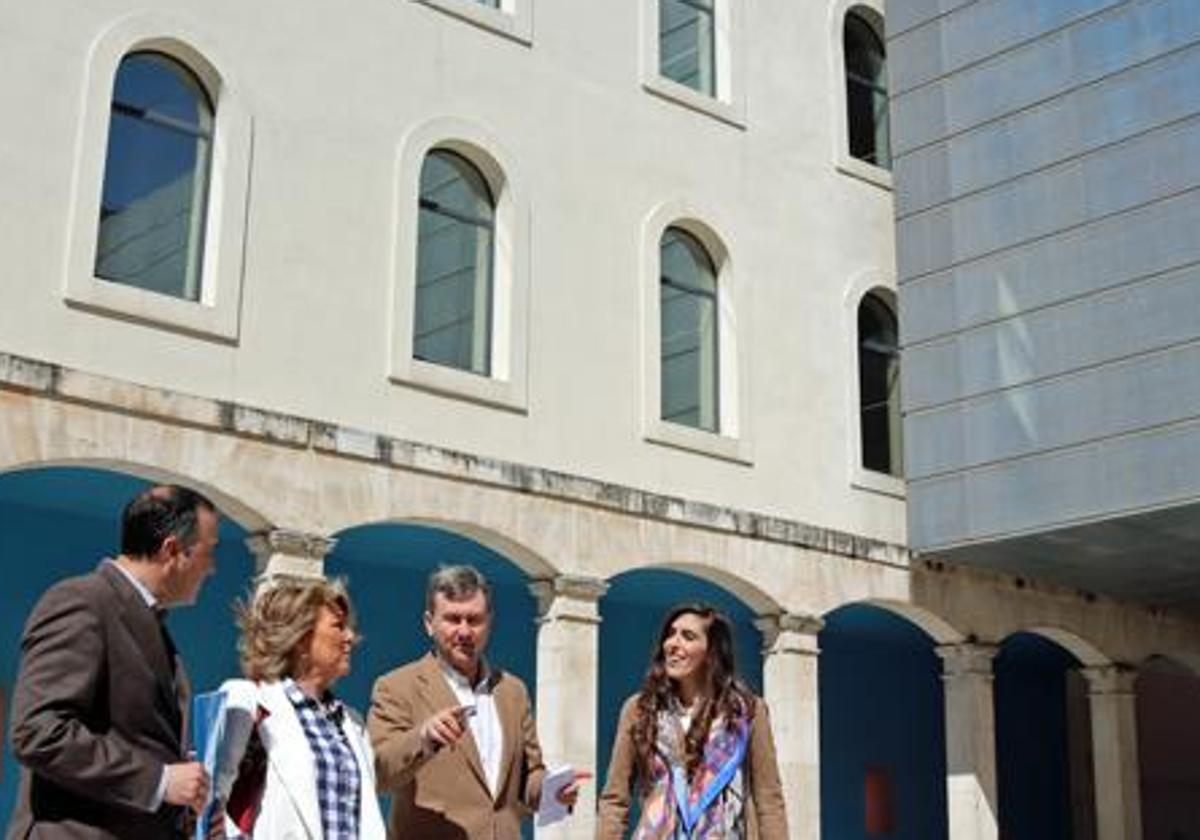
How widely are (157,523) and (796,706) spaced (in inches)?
480

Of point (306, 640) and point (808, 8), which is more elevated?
point (808, 8)

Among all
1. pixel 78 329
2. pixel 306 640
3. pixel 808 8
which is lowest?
pixel 306 640

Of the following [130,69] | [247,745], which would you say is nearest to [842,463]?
[130,69]

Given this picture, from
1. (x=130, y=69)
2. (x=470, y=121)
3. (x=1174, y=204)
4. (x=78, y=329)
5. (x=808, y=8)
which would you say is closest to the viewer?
(x=78, y=329)

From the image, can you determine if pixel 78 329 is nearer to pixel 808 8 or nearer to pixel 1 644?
pixel 1 644

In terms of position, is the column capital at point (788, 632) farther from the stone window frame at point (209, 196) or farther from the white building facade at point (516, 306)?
the stone window frame at point (209, 196)

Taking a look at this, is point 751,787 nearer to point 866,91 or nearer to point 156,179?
point 156,179

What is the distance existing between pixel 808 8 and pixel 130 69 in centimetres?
844

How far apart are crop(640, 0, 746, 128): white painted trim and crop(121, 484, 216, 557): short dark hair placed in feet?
40.0

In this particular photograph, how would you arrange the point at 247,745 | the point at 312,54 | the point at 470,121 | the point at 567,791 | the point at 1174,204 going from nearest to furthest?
the point at 247,745
the point at 567,791
the point at 312,54
the point at 470,121
the point at 1174,204

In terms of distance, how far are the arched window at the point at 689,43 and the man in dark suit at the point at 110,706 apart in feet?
42.4

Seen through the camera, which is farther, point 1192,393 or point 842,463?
point 842,463

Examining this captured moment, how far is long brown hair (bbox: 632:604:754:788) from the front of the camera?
5887 mm

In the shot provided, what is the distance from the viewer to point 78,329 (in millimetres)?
11391
